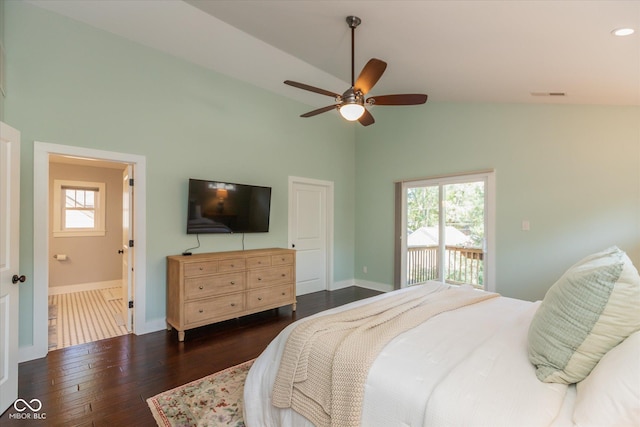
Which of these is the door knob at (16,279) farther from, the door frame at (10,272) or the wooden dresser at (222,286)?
the wooden dresser at (222,286)

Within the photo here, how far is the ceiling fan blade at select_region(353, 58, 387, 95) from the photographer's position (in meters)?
2.31

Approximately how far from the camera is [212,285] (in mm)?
3434

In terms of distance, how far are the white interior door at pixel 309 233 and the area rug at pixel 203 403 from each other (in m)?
2.71

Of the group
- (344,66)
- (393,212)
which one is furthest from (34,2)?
(393,212)

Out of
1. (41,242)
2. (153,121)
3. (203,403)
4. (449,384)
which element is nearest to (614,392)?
(449,384)

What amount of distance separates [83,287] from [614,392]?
6.84 meters

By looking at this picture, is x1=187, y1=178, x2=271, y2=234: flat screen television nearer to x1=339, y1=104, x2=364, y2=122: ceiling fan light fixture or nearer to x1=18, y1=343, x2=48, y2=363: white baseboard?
x1=18, y1=343, x2=48, y2=363: white baseboard

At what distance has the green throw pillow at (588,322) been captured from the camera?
3.71 ft

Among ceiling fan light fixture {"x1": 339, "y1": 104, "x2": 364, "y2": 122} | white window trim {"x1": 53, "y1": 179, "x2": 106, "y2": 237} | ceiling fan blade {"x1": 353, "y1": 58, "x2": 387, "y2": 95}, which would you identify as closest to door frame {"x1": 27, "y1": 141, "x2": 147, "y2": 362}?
ceiling fan light fixture {"x1": 339, "y1": 104, "x2": 364, "y2": 122}

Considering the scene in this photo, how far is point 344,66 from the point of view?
3.70 metres

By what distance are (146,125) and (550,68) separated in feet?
13.4

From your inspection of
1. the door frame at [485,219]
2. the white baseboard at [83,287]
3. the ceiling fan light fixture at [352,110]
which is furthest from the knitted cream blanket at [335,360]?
the white baseboard at [83,287]

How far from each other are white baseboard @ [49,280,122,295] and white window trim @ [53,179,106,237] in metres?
0.88

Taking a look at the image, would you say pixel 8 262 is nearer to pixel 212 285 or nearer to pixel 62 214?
pixel 212 285
